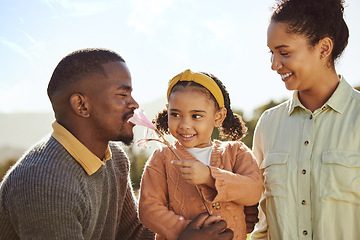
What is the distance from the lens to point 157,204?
278 cm

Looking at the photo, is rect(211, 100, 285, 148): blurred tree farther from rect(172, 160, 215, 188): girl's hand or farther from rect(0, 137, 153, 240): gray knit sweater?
rect(0, 137, 153, 240): gray knit sweater

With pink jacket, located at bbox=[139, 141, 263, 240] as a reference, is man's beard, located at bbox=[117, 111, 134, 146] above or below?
above

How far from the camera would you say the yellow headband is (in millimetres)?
3033

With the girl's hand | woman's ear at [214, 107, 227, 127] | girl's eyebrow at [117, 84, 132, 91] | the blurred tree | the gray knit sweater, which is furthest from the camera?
the blurred tree

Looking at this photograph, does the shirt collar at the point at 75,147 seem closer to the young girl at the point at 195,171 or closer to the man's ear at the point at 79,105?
the man's ear at the point at 79,105

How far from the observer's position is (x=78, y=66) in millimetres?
2783

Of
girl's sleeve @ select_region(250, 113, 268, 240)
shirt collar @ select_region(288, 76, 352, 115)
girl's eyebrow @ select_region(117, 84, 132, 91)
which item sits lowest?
girl's sleeve @ select_region(250, 113, 268, 240)

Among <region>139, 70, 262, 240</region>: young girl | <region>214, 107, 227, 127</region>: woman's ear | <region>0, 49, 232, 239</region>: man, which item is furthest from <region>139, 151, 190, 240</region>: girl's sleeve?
<region>214, 107, 227, 127</region>: woman's ear

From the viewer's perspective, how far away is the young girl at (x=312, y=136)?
2805mm

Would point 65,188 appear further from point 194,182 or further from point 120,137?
point 194,182

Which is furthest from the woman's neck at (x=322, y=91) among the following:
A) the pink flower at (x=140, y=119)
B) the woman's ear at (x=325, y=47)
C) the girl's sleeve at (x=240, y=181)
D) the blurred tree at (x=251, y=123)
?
the blurred tree at (x=251, y=123)

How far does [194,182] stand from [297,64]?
3.95 ft

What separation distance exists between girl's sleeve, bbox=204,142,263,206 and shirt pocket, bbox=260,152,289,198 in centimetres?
19

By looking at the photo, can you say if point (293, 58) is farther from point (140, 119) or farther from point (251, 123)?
point (251, 123)
